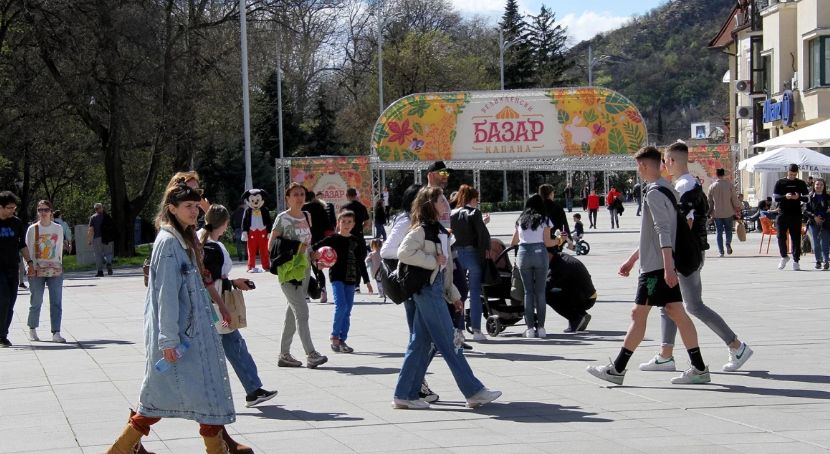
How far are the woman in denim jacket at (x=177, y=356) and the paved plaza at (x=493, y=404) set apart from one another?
3.11ft

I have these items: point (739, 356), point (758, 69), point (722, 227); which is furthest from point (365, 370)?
point (758, 69)

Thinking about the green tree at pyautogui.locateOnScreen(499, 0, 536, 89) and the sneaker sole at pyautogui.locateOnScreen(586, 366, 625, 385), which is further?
the green tree at pyautogui.locateOnScreen(499, 0, 536, 89)

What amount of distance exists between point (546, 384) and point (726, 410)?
170 cm

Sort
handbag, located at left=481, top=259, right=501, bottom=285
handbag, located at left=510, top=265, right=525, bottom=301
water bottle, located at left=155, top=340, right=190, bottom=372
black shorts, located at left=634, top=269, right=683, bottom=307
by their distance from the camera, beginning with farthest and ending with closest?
handbag, located at left=510, top=265, right=525, bottom=301
handbag, located at left=481, top=259, right=501, bottom=285
black shorts, located at left=634, top=269, right=683, bottom=307
water bottle, located at left=155, top=340, right=190, bottom=372

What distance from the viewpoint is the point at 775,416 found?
310 inches

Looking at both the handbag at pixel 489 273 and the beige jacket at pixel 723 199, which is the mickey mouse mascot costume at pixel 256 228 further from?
the handbag at pixel 489 273

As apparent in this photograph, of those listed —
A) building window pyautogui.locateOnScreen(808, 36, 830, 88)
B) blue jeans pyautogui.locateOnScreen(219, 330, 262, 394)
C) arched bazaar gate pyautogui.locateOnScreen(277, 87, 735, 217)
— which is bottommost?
blue jeans pyautogui.locateOnScreen(219, 330, 262, 394)

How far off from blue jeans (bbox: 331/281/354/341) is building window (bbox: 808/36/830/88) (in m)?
28.2

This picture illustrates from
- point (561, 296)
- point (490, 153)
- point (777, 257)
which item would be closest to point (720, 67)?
point (490, 153)

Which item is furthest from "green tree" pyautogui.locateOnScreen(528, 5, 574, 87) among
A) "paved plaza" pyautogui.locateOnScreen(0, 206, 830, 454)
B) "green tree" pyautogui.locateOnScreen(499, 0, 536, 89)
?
"paved plaza" pyautogui.locateOnScreen(0, 206, 830, 454)

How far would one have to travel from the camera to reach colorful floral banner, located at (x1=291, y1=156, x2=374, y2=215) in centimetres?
3778

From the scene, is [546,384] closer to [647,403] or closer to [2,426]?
[647,403]

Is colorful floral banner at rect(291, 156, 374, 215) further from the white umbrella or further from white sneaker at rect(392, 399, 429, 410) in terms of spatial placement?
white sneaker at rect(392, 399, 429, 410)

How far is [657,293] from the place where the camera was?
30.0ft
